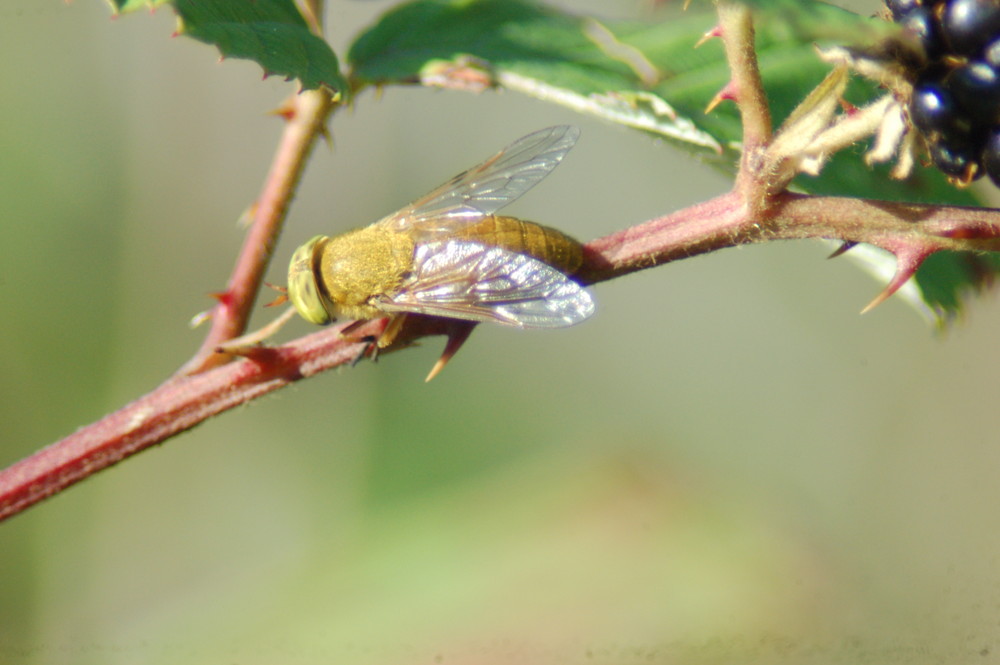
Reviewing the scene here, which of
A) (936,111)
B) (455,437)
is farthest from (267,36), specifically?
(455,437)

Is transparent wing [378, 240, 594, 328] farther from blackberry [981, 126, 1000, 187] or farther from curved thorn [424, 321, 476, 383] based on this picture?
blackberry [981, 126, 1000, 187]

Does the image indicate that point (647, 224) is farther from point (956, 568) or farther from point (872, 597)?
point (956, 568)

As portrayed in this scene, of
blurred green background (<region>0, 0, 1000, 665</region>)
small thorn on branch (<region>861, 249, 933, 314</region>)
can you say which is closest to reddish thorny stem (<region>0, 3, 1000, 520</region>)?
small thorn on branch (<region>861, 249, 933, 314</region>)

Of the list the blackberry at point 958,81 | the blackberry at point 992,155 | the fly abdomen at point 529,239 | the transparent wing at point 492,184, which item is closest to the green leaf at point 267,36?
the fly abdomen at point 529,239

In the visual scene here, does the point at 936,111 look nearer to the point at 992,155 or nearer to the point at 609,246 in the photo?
the point at 992,155

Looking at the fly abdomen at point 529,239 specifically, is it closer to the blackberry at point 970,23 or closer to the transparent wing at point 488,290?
the transparent wing at point 488,290
